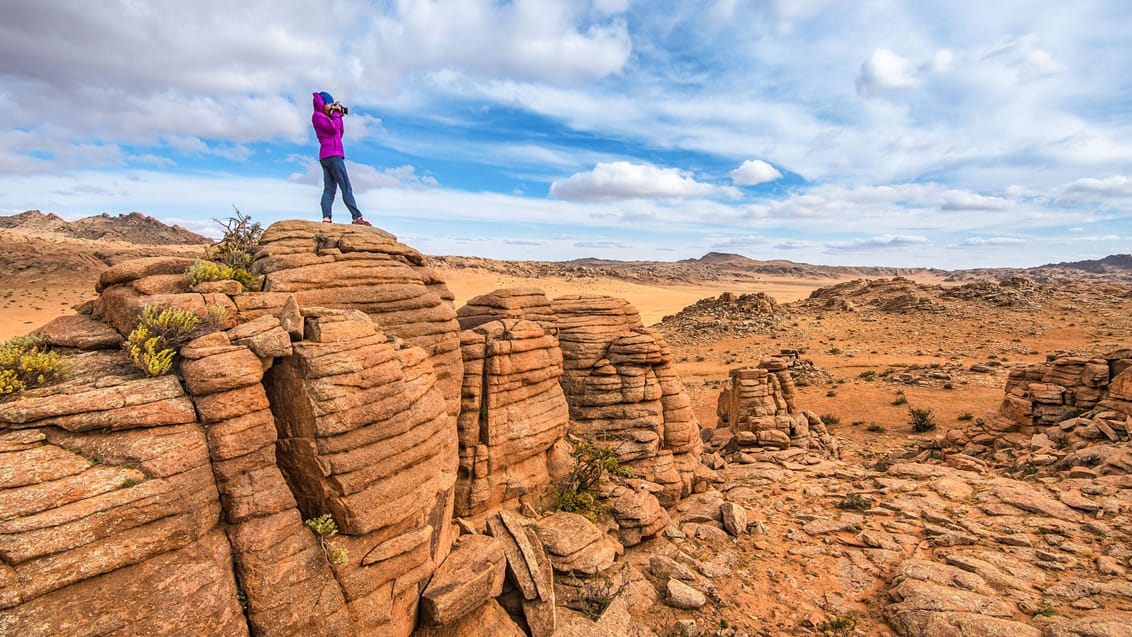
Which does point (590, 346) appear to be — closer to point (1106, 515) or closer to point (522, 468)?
point (522, 468)

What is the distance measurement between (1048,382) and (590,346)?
75.4ft

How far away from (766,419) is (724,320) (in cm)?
3859

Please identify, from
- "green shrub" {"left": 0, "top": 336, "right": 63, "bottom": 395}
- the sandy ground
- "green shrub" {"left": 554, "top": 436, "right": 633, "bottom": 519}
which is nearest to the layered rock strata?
"green shrub" {"left": 554, "top": 436, "right": 633, "bottom": 519}

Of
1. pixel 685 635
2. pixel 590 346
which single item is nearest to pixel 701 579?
pixel 685 635

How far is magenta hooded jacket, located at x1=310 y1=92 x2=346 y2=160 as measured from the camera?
1352cm

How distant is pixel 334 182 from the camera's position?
1435cm

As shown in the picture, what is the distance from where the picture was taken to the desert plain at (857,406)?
1195cm

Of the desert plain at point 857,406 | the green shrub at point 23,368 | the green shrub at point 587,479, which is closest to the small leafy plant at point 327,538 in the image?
the green shrub at point 23,368

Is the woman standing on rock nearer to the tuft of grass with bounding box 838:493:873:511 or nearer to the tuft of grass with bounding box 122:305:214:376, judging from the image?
the tuft of grass with bounding box 122:305:214:376

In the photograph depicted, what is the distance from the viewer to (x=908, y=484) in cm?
1877

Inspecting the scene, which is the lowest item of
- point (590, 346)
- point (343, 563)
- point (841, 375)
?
point (841, 375)

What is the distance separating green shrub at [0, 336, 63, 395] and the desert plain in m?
4.47

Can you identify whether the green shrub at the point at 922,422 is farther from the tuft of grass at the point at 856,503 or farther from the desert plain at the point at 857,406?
the tuft of grass at the point at 856,503

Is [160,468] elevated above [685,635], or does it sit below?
above
